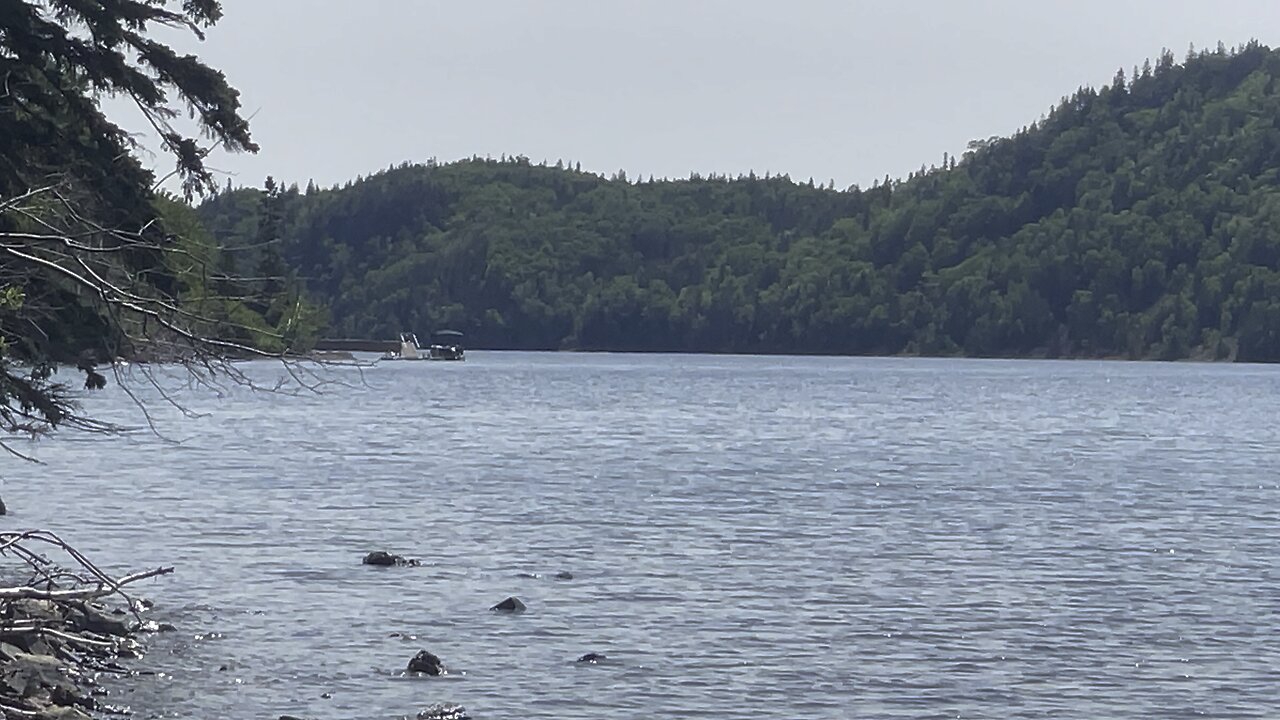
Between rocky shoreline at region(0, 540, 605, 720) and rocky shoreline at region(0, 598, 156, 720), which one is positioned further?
rocky shoreline at region(0, 598, 156, 720)

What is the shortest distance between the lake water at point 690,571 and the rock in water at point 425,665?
34 centimetres

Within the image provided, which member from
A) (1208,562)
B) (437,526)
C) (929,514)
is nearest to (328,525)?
(437,526)

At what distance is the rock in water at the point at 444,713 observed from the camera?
23422 millimetres

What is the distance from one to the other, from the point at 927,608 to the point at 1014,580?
4578mm

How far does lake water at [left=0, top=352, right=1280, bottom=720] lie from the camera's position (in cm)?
2577

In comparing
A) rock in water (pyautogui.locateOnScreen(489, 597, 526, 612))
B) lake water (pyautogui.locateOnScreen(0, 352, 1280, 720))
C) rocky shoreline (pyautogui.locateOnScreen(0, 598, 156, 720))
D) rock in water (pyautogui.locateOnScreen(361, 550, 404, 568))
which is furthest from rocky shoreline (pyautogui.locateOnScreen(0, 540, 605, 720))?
rock in water (pyautogui.locateOnScreen(361, 550, 404, 568))

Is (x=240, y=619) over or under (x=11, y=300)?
under

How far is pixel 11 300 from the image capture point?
17.7 m

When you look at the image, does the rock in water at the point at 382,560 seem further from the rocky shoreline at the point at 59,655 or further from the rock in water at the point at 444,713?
the rock in water at the point at 444,713

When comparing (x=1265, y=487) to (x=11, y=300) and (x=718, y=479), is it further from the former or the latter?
(x=11, y=300)

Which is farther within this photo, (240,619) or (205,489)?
(205,489)

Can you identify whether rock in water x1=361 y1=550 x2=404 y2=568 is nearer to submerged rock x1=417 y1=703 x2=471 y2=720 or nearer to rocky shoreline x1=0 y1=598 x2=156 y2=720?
rocky shoreline x1=0 y1=598 x2=156 y2=720

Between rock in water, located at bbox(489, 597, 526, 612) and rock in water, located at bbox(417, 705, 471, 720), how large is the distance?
791cm

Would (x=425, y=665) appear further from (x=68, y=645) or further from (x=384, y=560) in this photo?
(x=384, y=560)
